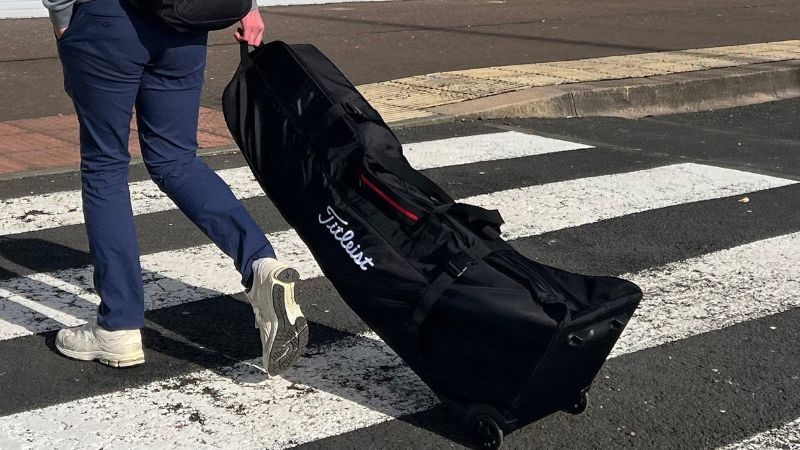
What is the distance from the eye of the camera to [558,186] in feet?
21.5

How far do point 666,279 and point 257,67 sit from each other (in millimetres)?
2036

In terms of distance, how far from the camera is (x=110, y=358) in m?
3.86

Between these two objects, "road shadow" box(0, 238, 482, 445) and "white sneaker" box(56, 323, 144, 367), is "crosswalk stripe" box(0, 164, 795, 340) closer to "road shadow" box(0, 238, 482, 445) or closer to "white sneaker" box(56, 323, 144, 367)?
"road shadow" box(0, 238, 482, 445)

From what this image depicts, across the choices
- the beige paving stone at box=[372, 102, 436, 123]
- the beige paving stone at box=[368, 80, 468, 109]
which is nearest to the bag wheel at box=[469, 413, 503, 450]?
the beige paving stone at box=[372, 102, 436, 123]

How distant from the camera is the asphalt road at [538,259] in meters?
3.48

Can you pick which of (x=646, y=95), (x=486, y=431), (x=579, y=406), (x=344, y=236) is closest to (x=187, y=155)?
(x=344, y=236)

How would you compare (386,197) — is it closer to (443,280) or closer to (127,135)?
(443,280)

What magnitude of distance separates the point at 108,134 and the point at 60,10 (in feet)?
1.32

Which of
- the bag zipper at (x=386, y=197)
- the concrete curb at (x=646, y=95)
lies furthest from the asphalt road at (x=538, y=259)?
the concrete curb at (x=646, y=95)

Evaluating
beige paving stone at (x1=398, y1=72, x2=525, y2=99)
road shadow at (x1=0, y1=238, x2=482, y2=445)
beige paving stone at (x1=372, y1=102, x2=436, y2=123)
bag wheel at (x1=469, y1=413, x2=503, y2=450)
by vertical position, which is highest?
bag wheel at (x1=469, y1=413, x2=503, y2=450)

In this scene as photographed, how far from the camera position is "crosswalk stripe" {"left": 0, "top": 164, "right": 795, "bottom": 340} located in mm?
4586

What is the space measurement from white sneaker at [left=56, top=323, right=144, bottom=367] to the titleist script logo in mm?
761

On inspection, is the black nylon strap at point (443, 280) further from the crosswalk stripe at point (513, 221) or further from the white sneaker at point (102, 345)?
the crosswalk stripe at point (513, 221)

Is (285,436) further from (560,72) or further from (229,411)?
(560,72)
